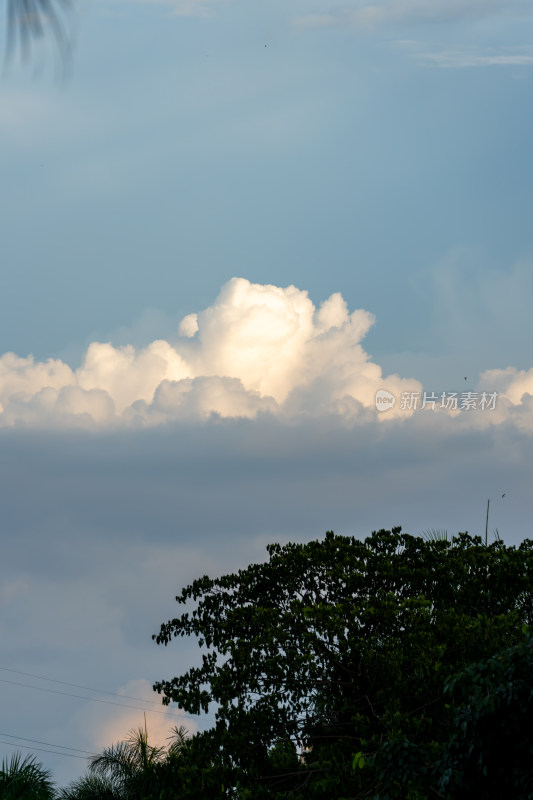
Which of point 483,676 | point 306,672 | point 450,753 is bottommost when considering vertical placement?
point 450,753

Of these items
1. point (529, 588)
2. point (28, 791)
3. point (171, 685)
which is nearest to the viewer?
point (171, 685)

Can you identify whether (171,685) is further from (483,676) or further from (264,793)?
(483,676)

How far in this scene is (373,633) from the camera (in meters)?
14.7

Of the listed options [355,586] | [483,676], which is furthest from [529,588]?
[483,676]

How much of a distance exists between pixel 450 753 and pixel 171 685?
807cm

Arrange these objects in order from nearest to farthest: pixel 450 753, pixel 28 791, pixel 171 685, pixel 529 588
A: pixel 450 753
pixel 171 685
pixel 529 588
pixel 28 791

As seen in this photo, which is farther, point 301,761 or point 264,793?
point 301,761

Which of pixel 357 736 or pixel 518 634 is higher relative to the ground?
pixel 518 634

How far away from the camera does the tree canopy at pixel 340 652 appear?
43.5 ft

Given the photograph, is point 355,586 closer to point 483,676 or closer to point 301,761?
point 301,761

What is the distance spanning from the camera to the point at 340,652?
563 inches

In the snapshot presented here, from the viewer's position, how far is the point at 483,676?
841 centimetres

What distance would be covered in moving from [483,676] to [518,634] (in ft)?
22.0

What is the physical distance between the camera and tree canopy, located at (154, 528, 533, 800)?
13.3 m
